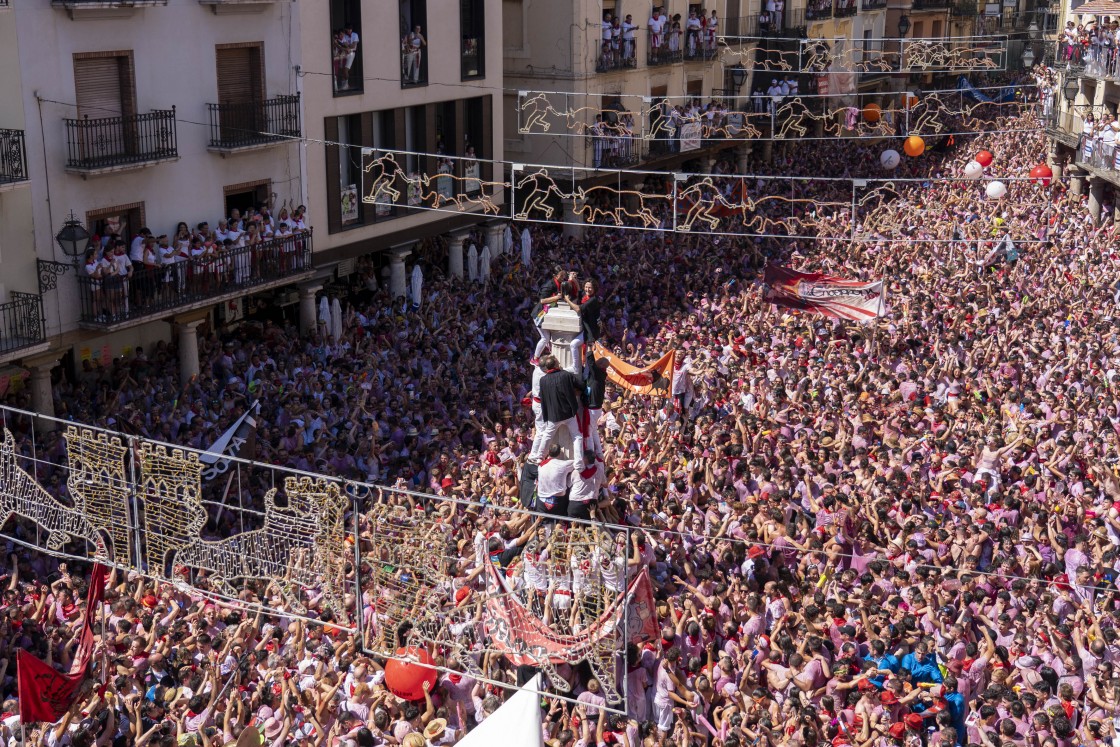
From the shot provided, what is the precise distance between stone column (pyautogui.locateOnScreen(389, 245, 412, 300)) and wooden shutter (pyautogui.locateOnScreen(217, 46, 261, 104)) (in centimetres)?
483

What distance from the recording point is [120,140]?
21375 millimetres

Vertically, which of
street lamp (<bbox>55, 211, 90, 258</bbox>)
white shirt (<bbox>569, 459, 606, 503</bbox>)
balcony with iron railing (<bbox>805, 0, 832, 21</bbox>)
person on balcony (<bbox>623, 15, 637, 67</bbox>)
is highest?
balcony with iron railing (<bbox>805, 0, 832, 21</bbox>)

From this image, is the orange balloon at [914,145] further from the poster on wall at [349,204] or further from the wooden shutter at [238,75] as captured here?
the wooden shutter at [238,75]

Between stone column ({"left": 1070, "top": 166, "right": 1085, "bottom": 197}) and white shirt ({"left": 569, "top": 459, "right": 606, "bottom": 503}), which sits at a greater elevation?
stone column ({"left": 1070, "top": 166, "right": 1085, "bottom": 197})

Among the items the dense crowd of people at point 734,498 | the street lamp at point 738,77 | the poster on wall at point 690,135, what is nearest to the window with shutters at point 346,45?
the dense crowd of people at point 734,498

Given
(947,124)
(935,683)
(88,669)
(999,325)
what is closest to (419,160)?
Result: (999,325)

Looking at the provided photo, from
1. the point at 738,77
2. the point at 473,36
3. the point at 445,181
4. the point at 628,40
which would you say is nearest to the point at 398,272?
the point at 445,181

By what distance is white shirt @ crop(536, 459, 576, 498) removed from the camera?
1495 cm

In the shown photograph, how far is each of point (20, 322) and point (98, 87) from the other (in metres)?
3.97

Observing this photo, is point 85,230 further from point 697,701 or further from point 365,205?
point 697,701

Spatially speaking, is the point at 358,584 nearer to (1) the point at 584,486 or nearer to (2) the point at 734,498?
(1) the point at 584,486

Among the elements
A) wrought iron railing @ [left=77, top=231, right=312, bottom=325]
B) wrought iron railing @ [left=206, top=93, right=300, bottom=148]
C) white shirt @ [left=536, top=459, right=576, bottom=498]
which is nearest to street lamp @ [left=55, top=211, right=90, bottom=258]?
wrought iron railing @ [left=77, top=231, right=312, bottom=325]

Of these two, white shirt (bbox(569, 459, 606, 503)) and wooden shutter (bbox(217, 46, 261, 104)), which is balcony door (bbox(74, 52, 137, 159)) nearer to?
wooden shutter (bbox(217, 46, 261, 104))

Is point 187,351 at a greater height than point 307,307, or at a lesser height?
lesser
